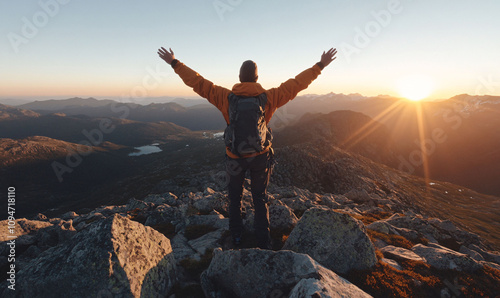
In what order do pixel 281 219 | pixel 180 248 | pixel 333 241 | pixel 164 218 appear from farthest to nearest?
pixel 164 218 → pixel 281 219 → pixel 180 248 → pixel 333 241

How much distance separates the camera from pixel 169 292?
708 centimetres

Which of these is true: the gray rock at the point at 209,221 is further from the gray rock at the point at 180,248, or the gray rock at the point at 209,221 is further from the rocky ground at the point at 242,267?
the rocky ground at the point at 242,267

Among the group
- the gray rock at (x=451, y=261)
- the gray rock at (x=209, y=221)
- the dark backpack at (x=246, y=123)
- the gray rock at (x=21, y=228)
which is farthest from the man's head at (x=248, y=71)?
the gray rock at (x=21, y=228)

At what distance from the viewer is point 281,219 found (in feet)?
42.4

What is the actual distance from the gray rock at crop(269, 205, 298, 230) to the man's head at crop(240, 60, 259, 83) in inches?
331

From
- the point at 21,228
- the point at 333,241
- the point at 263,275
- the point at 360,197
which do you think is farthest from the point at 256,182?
the point at 360,197

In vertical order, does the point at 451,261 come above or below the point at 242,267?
below

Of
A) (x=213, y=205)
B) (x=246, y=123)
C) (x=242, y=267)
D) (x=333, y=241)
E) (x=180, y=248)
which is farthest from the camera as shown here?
(x=213, y=205)

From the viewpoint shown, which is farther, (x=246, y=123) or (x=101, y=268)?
(x=246, y=123)

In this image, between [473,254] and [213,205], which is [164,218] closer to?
[213,205]

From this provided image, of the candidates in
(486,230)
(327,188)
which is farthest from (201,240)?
(486,230)

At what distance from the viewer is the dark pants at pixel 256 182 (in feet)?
27.4

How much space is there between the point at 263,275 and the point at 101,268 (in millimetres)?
4497

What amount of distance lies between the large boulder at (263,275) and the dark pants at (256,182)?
1.92 meters
